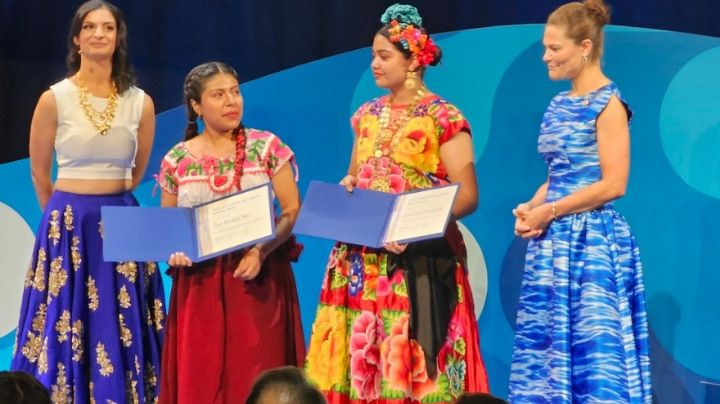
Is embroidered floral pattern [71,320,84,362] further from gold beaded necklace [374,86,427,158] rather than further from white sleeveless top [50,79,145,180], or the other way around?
gold beaded necklace [374,86,427,158]

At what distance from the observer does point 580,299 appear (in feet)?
13.0

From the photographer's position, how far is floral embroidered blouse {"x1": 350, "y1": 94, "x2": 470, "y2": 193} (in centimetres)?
409

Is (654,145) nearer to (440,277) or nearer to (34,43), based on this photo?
(440,277)

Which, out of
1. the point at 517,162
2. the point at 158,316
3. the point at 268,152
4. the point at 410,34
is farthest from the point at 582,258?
the point at 158,316

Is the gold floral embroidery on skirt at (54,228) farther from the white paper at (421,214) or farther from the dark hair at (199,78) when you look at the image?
the white paper at (421,214)

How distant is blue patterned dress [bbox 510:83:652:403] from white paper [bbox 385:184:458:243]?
0.44 meters

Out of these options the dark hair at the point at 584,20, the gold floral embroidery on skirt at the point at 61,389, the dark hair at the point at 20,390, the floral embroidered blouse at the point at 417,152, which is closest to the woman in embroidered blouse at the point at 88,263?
the gold floral embroidery on skirt at the point at 61,389

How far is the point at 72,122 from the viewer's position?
4.43m

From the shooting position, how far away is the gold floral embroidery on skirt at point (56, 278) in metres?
4.37

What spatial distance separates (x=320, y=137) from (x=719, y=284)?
6.17 ft

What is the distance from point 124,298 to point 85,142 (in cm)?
61

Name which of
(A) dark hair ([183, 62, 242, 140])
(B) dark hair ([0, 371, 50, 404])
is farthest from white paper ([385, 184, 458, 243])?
(B) dark hair ([0, 371, 50, 404])

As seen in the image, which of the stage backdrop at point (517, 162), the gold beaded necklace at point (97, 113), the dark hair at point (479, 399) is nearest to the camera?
the dark hair at point (479, 399)

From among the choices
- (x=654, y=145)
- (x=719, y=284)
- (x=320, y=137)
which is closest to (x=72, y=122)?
(x=320, y=137)
